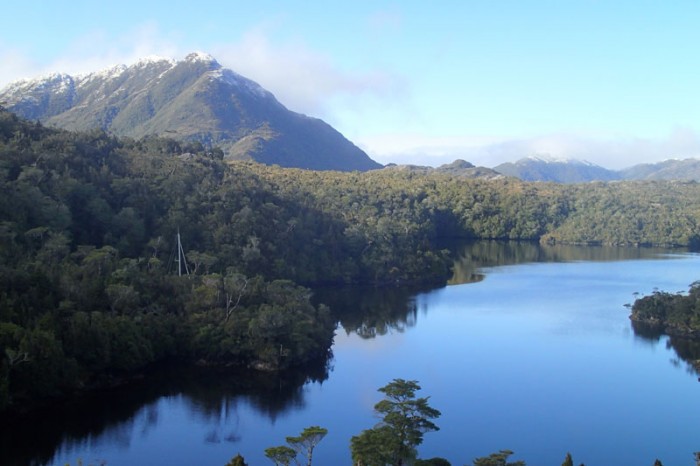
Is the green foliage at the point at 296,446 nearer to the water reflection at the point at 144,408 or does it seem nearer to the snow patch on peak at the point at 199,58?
the water reflection at the point at 144,408

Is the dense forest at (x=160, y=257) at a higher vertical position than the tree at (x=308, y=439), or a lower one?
higher

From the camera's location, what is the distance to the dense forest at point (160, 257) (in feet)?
105

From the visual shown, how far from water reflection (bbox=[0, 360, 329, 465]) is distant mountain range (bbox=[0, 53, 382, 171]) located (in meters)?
98.4

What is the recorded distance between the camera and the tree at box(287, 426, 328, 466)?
72.0ft

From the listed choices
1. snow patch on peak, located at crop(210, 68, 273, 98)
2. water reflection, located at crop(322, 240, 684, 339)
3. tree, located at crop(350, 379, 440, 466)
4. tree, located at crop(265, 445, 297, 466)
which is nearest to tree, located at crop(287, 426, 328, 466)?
tree, located at crop(265, 445, 297, 466)

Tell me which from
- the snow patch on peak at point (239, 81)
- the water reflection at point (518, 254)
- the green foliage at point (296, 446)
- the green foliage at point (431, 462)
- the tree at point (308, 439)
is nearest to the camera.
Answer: the green foliage at point (296, 446)

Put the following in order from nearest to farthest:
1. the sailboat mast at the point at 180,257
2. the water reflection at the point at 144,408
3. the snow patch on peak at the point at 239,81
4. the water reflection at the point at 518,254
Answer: the water reflection at the point at 144,408
the sailboat mast at the point at 180,257
the water reflection at the point at 518,254
the snow patch on peak at the point at 239,81

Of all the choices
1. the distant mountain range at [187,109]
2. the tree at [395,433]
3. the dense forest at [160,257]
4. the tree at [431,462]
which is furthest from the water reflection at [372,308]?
the distant mountain range at [187,109]

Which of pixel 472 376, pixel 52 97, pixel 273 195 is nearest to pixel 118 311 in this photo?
pixel 472 376

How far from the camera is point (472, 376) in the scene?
123 ft

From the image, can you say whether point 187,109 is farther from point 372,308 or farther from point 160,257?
point 160,257

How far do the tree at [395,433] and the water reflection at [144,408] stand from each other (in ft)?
24.8

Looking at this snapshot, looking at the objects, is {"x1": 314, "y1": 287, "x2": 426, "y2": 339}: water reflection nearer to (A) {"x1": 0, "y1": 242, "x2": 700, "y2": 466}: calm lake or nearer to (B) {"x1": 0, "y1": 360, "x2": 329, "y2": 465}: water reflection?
(A) {"x1": 0, "y1": 242, "x2": 700, "y2": 466}: calm lake

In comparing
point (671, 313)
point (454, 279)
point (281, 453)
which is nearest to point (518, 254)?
point (454, 279)
